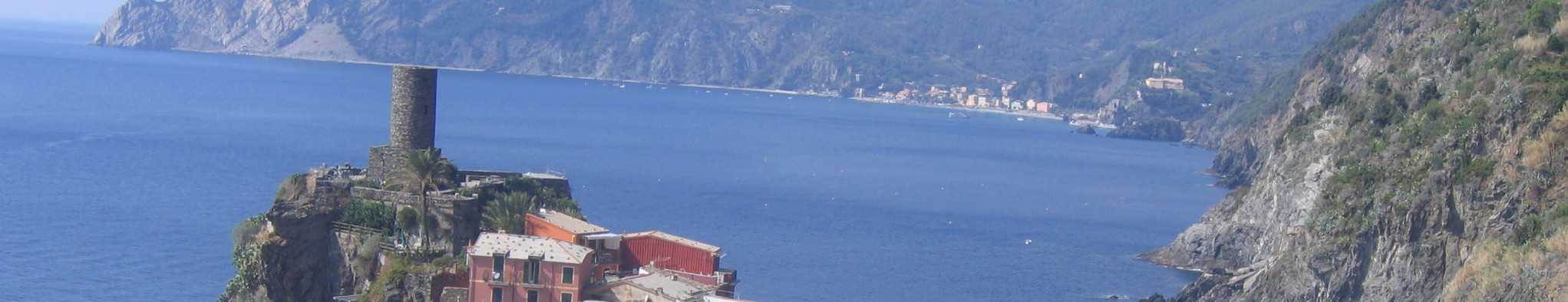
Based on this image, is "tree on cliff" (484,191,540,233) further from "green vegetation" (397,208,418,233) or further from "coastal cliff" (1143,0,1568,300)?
"coastal cliff" (1143,0,1568,300)

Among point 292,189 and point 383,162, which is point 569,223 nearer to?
point 383,162

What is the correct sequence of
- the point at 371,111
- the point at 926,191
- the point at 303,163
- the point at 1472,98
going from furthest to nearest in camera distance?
the point at 371,111
the point at 926,191
the point at 303,163
the point at 1472,98

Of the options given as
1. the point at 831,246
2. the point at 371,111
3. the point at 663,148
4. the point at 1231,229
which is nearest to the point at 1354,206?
the point at 1231,229

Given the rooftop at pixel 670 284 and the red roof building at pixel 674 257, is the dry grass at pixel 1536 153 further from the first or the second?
the rooftop at pixel 670 284

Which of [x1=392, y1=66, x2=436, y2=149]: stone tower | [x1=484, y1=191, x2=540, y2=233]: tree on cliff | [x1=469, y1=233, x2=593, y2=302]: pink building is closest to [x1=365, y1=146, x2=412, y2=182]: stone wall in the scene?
[x1=392, y1=66, x2=436, y2=149]: stone tower

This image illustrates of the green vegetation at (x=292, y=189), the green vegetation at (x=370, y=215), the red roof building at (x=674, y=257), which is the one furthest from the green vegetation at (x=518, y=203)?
the green vegetation at (x=292, y=189)

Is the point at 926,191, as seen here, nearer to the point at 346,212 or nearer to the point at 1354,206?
the point at 1354,206
